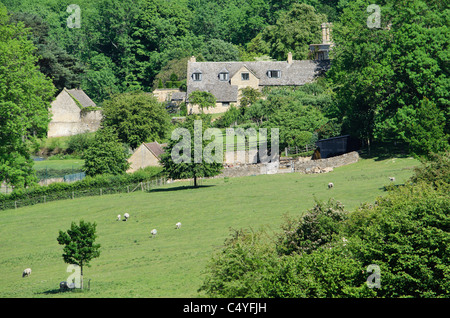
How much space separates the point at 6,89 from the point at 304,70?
5453cm

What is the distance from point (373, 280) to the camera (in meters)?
26.9

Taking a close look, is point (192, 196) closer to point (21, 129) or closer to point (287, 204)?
point (287, 204)

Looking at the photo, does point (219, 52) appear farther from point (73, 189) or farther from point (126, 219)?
point (126, 219)

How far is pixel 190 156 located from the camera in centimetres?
6316

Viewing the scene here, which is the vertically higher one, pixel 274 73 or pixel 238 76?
pixel 274 73

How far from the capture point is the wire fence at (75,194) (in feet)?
207

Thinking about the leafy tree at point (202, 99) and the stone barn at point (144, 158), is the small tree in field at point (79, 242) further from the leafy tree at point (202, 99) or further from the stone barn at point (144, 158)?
the leafy tree at point (202, 99)

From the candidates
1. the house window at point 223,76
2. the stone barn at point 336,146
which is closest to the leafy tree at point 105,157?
the stone barn at point 336,146

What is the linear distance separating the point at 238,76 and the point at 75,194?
44.6 metres

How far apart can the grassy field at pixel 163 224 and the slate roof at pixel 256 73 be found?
1476 inches

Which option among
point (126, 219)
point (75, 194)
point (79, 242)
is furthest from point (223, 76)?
point (79, 242)

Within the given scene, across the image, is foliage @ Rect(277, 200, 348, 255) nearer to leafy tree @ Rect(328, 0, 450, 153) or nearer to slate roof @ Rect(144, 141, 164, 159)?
leafy tree @ Rect(328, 0, 450, 153)

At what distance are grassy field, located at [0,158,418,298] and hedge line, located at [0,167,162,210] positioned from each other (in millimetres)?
1778

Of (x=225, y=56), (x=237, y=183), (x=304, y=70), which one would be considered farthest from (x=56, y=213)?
(x=225, y=56)
